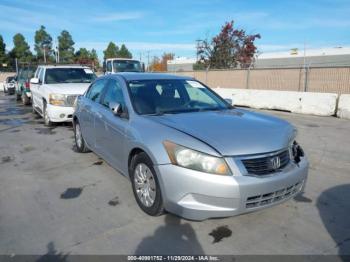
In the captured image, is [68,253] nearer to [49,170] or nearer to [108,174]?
[108,174]

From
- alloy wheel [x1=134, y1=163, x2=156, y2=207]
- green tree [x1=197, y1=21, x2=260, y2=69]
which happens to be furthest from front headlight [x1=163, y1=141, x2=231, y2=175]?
green tree [x1=197, y1=21, x2=260, y2=69]

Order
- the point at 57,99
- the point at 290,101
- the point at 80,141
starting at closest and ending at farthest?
1. the point at 80,141
2. the point at 57,99
3. the point at 290,101

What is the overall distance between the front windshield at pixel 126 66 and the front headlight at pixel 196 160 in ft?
47.4

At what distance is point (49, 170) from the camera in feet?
17.9

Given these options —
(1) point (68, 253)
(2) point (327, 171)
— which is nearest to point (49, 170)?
(1) point (68, 253)

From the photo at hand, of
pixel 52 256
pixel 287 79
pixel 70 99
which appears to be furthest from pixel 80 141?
pixel 287 79

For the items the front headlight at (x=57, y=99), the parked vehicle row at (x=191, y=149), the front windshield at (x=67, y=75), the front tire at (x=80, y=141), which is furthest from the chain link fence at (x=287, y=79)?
the parked vehicle row at (x=191, y=149)

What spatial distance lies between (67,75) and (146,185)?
7834 mm

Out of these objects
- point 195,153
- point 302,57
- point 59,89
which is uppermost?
point 302,57

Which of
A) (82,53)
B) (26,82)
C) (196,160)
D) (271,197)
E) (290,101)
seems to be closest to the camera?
(196,160)

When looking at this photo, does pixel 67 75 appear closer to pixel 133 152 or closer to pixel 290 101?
pixel 133 152

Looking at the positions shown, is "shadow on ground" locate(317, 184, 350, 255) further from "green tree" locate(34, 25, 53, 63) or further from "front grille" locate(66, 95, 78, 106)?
"green tree" locate(34, 25, 53, 63)

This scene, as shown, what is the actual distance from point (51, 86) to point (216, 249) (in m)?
7.92

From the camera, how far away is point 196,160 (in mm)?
3096
